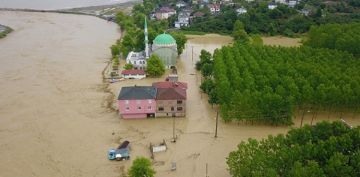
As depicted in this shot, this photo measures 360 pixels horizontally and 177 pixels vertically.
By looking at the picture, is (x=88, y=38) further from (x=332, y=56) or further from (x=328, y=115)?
(x=328, y=115)

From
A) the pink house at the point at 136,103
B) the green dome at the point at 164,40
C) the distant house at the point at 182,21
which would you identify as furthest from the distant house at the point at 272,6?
the pink house at the point at 136,103

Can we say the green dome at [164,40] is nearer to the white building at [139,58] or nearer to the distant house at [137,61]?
the white building at [139,58]

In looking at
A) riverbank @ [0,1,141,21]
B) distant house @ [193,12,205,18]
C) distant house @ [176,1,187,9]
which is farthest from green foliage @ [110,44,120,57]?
distant house @ [176,1,187,9]

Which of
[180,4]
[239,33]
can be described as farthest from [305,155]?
[180,4]

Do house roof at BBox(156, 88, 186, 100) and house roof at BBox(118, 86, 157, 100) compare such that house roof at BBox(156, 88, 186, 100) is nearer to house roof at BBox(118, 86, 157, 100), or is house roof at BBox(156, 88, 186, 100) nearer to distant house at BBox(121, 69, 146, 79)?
house roof at BBox(118, 86, 157, 100)

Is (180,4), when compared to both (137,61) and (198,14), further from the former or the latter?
(137,61)

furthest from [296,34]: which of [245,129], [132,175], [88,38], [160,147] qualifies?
[132,175]
